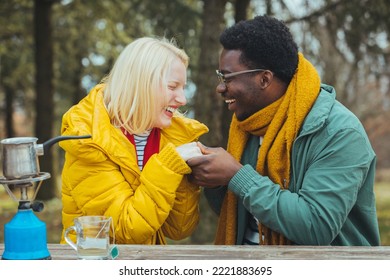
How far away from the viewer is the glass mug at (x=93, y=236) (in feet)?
6.88

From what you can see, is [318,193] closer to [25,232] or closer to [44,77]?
[25,232]

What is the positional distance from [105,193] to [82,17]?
32.1 feet

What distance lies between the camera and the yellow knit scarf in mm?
2574

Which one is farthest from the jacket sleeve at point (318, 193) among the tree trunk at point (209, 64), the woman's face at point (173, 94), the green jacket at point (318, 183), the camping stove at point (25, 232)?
the tree trunk at point (209, 64)

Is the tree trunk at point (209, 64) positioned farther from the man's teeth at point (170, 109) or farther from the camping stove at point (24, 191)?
the camping stove at point (24, 191)

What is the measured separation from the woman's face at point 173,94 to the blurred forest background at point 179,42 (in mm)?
3093

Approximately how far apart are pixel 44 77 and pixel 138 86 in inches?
332

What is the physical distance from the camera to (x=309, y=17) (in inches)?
365

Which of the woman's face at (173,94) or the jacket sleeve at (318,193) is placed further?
the woman's face at (173,94)

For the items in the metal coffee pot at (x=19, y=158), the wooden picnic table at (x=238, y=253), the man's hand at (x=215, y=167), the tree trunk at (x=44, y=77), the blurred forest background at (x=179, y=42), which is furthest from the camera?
the tree trunk at (x=44, y=77)

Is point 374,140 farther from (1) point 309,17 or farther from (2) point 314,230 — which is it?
(2) point 314,230

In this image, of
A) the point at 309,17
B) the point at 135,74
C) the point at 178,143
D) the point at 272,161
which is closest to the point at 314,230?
the point at 272,161

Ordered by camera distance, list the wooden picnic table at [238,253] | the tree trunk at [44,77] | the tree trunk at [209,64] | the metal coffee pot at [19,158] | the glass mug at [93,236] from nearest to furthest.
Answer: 1. the metal coffee pot at [19,158]
2. the glass mug at [93,236]
3. the wooden picnic table at [238,253]
4. the tree trunk at [209,64]
5. the tree trunk at [44,77]

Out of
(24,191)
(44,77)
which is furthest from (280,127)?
(44,77)
